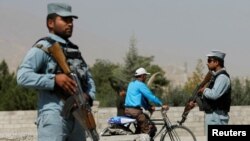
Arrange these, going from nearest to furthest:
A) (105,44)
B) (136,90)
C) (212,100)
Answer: (212,100), (136,90), (105,44)

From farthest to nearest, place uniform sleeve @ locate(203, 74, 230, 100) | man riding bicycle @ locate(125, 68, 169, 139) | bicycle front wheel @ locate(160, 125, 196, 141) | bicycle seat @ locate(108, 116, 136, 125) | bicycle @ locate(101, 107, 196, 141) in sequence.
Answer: bicycle front wheel @ locate(160, 125, 196, 141) → bicycle @ locate(101, 107, 196, 141) → bicycle seat @ locate(108, 116, 136, 125) → man riding bicycle @ locate(125, 68, 169, 139) → uniform sleeve @ locate(203, 74, 230, 100)

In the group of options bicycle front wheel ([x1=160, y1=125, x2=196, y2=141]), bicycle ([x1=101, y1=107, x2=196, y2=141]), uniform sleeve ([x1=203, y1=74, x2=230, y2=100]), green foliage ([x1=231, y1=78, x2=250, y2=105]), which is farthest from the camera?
green foliage ([x1=231, y1=78, x2=250, y2=105])

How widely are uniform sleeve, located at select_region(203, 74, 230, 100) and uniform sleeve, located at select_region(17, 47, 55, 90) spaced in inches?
130

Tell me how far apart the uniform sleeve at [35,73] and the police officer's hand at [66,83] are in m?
0.04

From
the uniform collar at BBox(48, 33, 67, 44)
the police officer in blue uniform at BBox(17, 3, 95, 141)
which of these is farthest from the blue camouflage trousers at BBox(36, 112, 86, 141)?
the uniform collar at BBox(48, 33, 67, 44)

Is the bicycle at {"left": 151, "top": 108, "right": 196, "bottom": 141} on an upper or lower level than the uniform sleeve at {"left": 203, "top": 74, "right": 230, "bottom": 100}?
lower

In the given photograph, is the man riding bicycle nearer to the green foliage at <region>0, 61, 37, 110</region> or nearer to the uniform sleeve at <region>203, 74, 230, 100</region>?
the uniform sleeve at <region>203, 74, 230, 100</region>

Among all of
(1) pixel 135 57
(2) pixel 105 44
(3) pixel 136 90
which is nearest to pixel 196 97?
(3) pixel 136 90

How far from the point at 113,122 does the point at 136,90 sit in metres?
0.93

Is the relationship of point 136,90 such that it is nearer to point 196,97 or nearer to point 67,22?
point 196,97

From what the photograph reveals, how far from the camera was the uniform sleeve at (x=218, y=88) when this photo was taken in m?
7.86

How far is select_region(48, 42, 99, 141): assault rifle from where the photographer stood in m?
4.79

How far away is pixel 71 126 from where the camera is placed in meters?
4.94

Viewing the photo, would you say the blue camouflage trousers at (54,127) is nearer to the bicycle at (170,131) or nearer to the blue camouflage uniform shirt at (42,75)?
the blue camouflage uniform shirt at (42,75)
